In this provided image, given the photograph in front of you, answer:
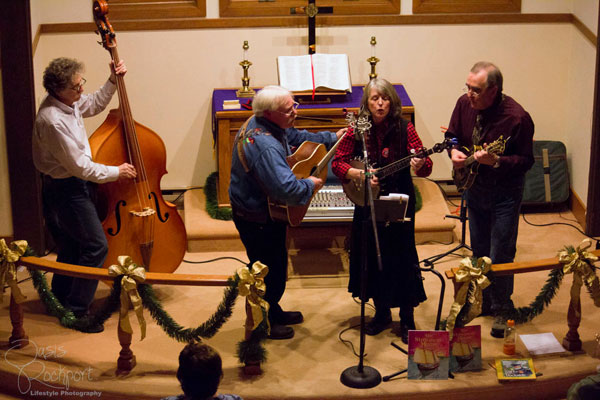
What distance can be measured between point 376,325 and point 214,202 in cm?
231

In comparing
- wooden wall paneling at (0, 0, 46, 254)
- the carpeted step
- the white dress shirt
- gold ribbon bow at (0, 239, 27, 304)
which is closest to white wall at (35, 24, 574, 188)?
the carpeted step

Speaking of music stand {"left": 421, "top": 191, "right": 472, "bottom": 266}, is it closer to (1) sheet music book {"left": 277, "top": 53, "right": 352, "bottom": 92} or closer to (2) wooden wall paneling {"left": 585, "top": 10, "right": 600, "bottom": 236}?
(2) wooden wall paneling {"left": 585, "top": 10, "right": 600, "bottom": 236}

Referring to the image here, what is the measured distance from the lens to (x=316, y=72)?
6.84 meters

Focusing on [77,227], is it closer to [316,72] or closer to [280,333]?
[280,333]

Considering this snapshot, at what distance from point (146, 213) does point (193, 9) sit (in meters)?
2.43

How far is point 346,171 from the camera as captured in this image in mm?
4812

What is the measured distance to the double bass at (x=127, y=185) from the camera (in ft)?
17.3

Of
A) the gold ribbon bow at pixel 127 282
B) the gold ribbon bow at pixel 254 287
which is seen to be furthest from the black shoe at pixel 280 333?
the gold ribbon bow at pixel 127 282

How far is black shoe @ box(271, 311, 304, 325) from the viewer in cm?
517

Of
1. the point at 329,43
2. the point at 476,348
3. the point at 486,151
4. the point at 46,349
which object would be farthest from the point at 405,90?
the point at 46,349

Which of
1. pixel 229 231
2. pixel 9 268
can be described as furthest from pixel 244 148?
pixel 229 231

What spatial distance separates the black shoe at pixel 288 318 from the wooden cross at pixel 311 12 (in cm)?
266

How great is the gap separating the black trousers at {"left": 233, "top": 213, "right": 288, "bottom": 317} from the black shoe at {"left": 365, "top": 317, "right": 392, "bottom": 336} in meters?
0.60

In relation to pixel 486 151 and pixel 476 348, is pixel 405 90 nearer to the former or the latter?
pixel 486 151
